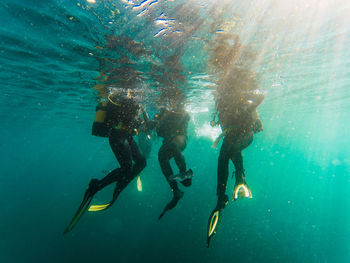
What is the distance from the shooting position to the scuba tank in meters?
5.24

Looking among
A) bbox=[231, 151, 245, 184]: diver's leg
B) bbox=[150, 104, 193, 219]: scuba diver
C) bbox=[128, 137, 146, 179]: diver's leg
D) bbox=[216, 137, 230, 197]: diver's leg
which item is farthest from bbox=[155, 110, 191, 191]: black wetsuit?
bbox=[231, 151, 245, 184]: diver's leg

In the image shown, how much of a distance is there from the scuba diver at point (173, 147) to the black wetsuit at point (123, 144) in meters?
0.80

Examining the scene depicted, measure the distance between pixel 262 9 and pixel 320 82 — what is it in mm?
13027

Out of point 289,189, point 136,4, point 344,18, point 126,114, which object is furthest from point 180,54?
point 289,189

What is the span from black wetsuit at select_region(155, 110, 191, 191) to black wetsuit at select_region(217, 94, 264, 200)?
1.30m

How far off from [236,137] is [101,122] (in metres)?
4.13

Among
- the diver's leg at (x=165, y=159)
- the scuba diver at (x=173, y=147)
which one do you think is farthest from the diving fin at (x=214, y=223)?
the diver's leg at (x=165, y=159)

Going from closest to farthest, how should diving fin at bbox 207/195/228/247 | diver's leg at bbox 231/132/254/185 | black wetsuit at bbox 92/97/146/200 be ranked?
diving fin at bbox 207/195/228/247 → black wetsuit at bbox 92/97/146/200 → diver's leg at bbox 231/132/254/185

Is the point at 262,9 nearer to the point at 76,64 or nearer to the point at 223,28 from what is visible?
the point at 223,28

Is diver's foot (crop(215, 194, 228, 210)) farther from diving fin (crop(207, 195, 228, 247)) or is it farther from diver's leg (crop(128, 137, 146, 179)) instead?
diver's leg (crop(128, 137, 146, 179))

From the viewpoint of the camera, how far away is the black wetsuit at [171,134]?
18.7 ft

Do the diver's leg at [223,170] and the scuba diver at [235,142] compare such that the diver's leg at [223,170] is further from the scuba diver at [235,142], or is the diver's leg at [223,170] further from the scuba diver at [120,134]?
the scuba diver at [120,134]

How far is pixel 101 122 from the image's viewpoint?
17.2 ft

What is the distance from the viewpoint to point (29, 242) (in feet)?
59.3
